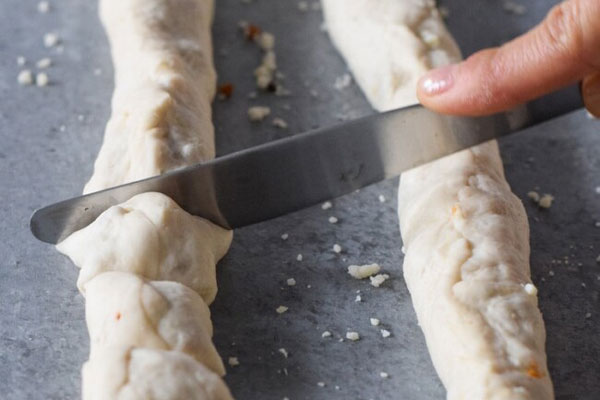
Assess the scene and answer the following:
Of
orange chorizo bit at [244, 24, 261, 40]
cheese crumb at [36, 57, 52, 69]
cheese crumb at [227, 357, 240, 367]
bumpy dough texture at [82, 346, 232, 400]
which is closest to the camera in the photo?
bumpy dough texture at [82, 346, 232, 400]

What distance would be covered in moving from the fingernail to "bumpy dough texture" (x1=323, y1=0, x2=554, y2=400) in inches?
11.0

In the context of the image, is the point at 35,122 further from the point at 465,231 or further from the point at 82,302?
the point at 465,231

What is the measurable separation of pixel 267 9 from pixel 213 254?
3.87 feet

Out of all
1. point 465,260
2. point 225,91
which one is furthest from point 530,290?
point 225,91

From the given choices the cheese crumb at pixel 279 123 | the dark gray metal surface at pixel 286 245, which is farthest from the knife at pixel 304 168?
the cheese crumb at pixel 279 123

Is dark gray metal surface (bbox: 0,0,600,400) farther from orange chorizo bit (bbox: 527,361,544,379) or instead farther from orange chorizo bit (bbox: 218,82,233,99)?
orange chorizo bit (bbox: 527,361,544,379)

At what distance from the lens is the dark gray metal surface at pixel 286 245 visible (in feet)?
6.14

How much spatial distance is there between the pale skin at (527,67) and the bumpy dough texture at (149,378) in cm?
76

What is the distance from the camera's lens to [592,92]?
6.81 ft

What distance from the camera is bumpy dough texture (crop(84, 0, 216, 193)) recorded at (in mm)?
2045

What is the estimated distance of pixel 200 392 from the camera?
1.59 metres

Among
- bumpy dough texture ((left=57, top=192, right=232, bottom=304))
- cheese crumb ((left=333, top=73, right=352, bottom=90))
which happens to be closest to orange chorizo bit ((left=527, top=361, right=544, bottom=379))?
bumpy dough texture ((left=57, top=192, right=232, bottom=304))

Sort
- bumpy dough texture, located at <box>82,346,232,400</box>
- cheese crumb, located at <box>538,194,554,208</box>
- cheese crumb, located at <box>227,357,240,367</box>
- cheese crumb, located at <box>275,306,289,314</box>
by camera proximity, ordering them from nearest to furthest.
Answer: bumpy dough texture, located at <box>82,346,232,400</box>, cheese crumb, located at <box>227,357,240,367</box>, cheese crumb, located at <box>275,306,289,314</box>, cheese crumb, located at <box>538,194,554,208</box>

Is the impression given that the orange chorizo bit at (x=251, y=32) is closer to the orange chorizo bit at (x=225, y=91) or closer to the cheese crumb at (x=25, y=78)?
the orange chorizo bit at (x=225, y=91)
